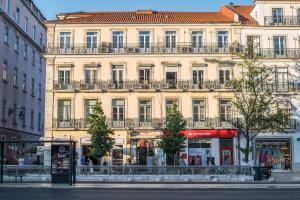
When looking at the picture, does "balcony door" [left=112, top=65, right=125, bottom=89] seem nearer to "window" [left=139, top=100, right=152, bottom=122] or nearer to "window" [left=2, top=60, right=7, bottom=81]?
"window" [left=139, top=100, right=152, bottom=122]

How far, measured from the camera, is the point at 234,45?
49312 mm

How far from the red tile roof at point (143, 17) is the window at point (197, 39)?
1.19 m

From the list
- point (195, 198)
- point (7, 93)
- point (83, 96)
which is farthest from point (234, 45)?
point (195, 198)

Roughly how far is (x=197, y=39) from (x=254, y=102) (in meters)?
10.4

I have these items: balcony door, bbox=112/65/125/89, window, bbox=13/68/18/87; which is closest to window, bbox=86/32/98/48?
balcony door, bbox=112/65/125/89

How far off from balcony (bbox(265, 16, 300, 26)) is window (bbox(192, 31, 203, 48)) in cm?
691

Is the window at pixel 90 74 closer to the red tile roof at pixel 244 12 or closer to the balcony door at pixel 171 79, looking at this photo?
the balcony door at pixel 171 79

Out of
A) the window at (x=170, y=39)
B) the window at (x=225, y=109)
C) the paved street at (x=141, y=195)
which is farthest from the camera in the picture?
the window at (x=170, y=39)

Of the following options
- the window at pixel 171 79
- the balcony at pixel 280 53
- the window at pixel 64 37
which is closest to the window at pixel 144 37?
the window at pixel 171 79

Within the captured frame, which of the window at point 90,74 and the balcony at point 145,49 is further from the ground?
the balcony at point 145,49

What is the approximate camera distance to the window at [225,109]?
159 ft

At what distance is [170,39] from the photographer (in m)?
49.8

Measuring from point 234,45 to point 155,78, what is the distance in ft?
28.0

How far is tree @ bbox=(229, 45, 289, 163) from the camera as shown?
42.5 m
